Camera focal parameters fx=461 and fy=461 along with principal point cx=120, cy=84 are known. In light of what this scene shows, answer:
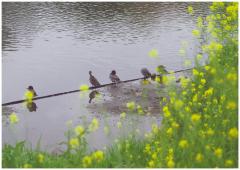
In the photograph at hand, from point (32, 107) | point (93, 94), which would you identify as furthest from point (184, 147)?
point (93, 94)

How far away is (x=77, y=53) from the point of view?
1388 centimetres

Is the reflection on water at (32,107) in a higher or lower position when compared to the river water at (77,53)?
lower

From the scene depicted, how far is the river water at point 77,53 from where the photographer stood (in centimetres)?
836

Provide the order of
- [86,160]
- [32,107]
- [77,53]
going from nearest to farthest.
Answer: [86,160], [32,107], [77,53]

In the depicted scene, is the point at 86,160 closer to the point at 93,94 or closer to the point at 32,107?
the point at 32,107

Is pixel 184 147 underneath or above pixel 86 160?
above

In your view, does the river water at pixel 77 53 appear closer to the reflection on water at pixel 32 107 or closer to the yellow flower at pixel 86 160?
the reflection on water at pixel 32 107

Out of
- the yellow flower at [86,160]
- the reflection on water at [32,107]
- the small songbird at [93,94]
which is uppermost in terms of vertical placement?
the small songbird at [93,94]

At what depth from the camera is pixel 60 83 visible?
1095 centimetres

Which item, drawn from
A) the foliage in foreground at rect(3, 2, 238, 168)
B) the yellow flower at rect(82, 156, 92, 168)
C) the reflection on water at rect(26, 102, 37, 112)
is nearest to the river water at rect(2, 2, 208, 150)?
the reflection on water at rect(26, 102, 37, 112)

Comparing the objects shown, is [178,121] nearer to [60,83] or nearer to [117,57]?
[60,83]

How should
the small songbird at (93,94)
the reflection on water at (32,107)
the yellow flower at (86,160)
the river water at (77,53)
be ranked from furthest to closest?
the small songbird at (93,94)
the reflection on water at (32,107)
the river water at (77,53)
the yellow flower at (86,160)

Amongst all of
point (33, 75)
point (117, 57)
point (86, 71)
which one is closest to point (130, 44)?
point (117, 57)

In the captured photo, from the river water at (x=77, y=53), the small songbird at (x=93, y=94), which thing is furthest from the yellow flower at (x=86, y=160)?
the small songbird at (x=93, y=94)
